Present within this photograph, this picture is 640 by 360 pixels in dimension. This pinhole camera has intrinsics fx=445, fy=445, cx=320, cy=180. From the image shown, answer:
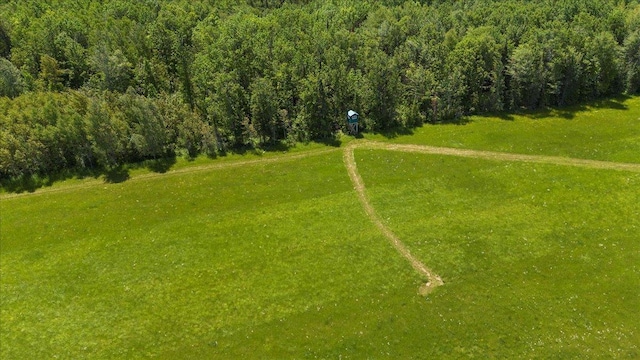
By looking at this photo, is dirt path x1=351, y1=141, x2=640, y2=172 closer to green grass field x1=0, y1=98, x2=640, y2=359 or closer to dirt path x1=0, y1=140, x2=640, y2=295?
dirt path x1=0, y1=140, x2=640, y2=295

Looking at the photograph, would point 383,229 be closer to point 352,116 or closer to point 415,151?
point 415,151

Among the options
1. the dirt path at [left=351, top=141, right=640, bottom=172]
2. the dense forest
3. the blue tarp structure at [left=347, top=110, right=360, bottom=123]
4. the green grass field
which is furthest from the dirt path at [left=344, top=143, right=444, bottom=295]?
the dense forest

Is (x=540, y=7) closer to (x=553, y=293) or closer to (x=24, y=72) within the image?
(x=553, y=293)

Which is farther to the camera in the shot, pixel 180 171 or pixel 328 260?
pixel 180 171

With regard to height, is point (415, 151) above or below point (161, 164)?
below

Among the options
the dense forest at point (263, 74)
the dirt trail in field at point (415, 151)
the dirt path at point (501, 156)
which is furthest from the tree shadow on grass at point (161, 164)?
the dirt path at point (501, 156)

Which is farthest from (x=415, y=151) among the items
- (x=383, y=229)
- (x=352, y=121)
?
(x=383, y=229)

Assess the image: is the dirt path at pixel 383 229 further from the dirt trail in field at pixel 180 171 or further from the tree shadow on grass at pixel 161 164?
the tree shadow on grass at pixel 161 164
